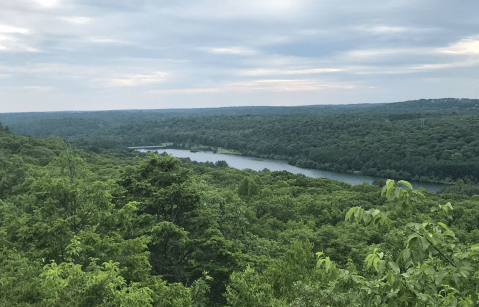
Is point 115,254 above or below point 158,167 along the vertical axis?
below

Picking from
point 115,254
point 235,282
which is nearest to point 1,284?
point 115,254

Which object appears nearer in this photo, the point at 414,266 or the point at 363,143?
the point at 414,266

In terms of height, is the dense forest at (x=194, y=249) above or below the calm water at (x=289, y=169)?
above

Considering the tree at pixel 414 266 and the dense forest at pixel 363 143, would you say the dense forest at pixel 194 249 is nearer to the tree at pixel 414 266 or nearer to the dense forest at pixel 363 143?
the tree at pixel 414 266

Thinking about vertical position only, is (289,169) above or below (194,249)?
below

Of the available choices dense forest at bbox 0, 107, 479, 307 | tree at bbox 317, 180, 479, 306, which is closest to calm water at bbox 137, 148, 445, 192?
dense forest at bbox 0, 107, 479, 307

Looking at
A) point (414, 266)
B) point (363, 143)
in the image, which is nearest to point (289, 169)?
point (363, 143)

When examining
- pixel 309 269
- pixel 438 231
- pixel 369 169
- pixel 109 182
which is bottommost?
pixel 369 169

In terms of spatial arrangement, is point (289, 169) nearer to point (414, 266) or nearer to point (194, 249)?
point (194, 249)

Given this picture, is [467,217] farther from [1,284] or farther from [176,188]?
[1,284]

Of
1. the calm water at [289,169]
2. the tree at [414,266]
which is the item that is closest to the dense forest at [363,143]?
the calm water at [289,169]

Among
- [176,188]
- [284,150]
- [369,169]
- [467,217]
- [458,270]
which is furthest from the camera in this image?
[284,150]
